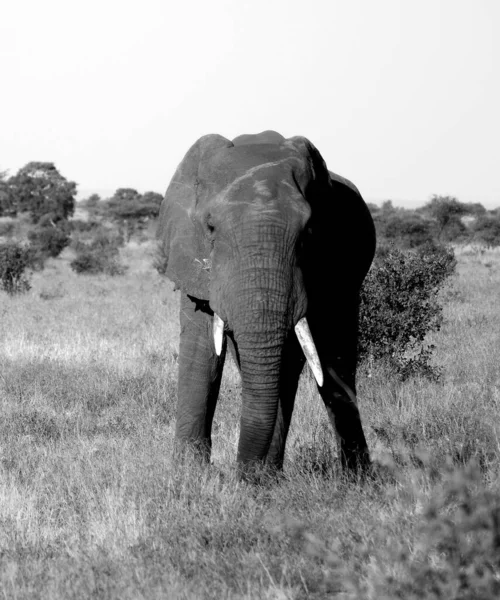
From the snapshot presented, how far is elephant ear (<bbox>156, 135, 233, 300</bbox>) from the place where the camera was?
16.7 ft

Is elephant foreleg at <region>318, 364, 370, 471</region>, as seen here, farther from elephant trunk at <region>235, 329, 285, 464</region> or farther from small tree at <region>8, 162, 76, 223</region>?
small tree at <region>8, 162, 76, 223</region>

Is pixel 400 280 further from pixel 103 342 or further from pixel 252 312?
pixel 252 312

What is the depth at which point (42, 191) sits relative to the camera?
59.2 m

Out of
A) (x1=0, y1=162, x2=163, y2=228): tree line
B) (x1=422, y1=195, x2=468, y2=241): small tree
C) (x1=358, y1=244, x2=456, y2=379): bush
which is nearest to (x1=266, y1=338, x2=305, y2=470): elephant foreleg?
(x1=358, y1=244, x2=456, y2=379): bush

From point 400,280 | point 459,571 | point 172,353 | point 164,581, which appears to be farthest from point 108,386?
point 459,571

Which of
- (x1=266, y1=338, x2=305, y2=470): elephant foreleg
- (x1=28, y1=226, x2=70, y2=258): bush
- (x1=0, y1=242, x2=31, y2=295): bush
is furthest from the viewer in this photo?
(x1=28, y1=226, x2=70, y2=258): bush

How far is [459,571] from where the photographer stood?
2961 millimetres

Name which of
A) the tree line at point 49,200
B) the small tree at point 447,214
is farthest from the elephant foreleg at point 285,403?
the tree line at point 49,200

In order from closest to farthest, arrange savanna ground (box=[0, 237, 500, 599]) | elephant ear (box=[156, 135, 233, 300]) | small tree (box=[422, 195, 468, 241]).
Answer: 1. savanna ground (box=[0, 237, 500, 599])
2. elephant ear (box=[156, 135, 233, 300])
3. small tree (box=[422, 195, 468, 241])

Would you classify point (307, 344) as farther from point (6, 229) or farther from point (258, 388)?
point (6, 229)

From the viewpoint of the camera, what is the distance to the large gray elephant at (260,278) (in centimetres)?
464

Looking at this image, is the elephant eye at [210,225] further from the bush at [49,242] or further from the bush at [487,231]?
the bush at [487,231]

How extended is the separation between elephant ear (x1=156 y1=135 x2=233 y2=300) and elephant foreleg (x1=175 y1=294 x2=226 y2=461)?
0.23 metres

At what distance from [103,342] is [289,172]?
6.37 m
